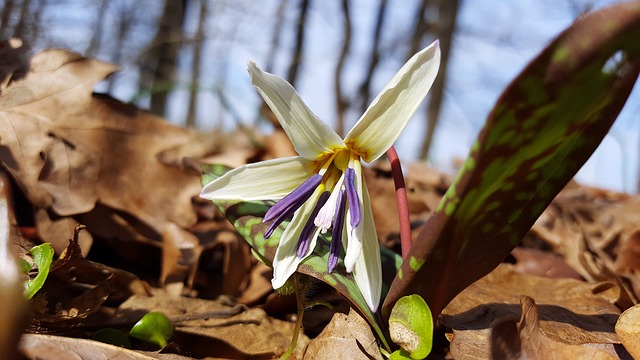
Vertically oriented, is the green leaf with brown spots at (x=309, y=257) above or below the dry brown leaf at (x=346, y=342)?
above

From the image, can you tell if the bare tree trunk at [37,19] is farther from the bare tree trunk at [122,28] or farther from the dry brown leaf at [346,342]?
the bare tree trunk at [122,28]

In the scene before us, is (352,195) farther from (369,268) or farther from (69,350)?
(69,350)

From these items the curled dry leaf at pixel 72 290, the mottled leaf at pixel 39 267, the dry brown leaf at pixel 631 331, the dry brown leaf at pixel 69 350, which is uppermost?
the dry brown leaf at pixel 631 331

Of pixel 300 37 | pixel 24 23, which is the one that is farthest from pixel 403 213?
pixel 300 37

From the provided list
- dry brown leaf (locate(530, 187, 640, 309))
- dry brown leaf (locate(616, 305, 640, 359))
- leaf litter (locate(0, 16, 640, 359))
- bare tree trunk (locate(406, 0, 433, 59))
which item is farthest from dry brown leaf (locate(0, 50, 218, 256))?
bare tree trunk (locate(406, 0, 433, 59))

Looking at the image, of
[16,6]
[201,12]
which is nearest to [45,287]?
[16,6]

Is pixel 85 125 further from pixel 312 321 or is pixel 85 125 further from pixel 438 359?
pixel 438 359

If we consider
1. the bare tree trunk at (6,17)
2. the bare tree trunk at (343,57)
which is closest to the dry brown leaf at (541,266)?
the bare tree trunk at (6,17)
